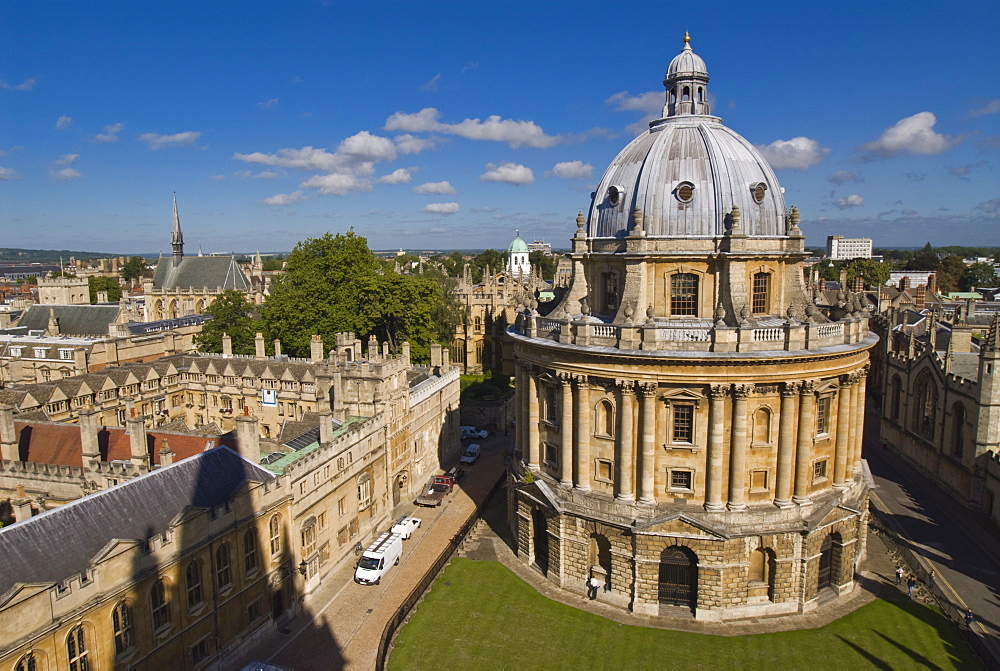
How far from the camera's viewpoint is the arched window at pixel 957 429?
42906 millimetres

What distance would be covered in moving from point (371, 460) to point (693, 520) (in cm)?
1779

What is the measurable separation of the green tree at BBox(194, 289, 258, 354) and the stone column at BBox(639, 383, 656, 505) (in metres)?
46.4

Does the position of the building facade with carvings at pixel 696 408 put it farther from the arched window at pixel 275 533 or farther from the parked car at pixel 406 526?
the arched window at pixel 275 533

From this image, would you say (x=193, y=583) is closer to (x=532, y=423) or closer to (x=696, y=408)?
(x=532, y=423)

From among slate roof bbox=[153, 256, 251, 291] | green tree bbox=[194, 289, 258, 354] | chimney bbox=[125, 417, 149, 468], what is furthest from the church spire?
chimney bbox=[125, 417, 149, 468]

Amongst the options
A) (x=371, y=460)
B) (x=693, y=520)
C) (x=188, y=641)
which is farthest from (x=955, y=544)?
(x=188, y=641)

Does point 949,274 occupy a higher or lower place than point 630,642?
higher

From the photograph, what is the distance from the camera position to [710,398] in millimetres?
28969

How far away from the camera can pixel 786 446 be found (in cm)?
2958

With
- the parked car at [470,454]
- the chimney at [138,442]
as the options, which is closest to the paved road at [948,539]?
the parked car at [470,454]

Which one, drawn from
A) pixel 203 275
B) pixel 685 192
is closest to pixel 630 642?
pixel 685 192

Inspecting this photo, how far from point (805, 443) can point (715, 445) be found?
4.39 metres

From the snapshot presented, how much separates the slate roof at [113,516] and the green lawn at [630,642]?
1008 cm

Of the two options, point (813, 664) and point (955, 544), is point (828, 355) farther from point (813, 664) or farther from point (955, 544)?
point (955, 544)
